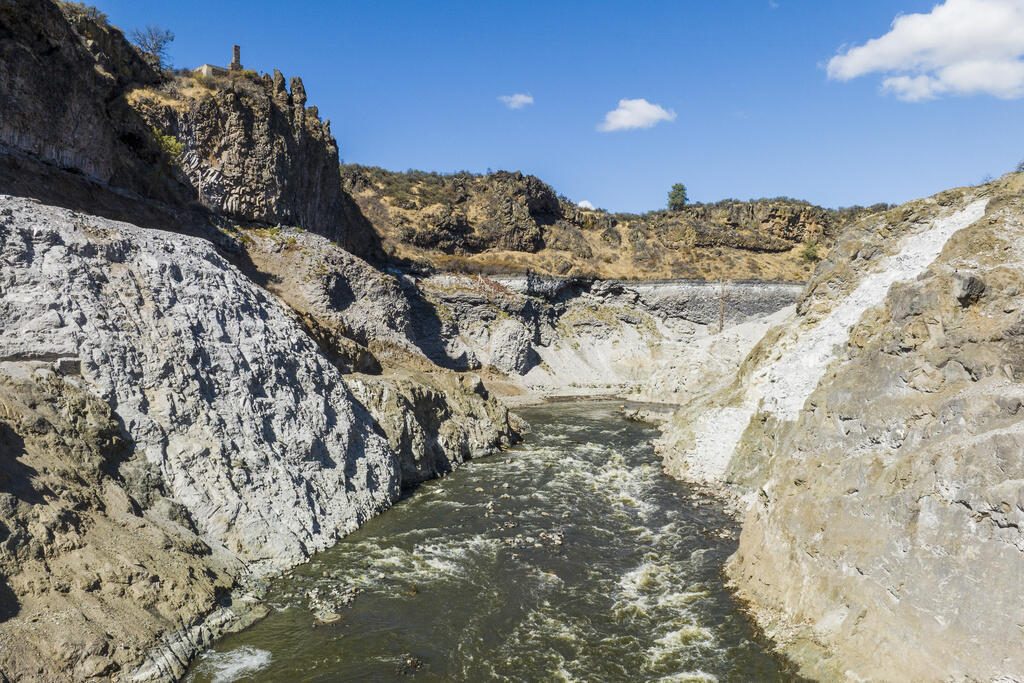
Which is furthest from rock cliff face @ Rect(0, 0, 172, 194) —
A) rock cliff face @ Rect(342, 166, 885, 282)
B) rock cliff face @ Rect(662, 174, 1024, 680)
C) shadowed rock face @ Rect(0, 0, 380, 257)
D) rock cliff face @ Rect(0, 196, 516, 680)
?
rock cliff face @ Rect(662, 174, 1024, 680)

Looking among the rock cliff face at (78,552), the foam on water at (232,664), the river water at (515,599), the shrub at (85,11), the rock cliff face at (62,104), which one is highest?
the shrub at (85,11)

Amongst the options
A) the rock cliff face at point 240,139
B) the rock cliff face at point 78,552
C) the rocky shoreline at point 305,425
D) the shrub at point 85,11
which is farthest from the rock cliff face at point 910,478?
the shrub at point 85,11

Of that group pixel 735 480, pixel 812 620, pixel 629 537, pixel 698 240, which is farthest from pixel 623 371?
pixel 812 620

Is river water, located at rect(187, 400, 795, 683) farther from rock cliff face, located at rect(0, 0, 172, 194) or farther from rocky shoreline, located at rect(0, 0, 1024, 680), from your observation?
rock cliff face, located at rect(0, 0, 172, 194)

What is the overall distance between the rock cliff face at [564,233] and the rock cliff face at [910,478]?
4921 centimetres

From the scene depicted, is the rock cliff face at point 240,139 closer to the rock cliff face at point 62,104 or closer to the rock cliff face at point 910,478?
the rock cliff face at point 62,104

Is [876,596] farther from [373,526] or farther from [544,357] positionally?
[544,357]

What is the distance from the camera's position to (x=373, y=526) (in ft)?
54.9

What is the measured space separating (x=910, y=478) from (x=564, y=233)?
69.0m

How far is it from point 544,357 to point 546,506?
125 ft

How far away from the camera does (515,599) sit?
12609mm

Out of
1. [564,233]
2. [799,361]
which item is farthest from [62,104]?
[564,233]

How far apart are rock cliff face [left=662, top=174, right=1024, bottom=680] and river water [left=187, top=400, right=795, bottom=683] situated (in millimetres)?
1539

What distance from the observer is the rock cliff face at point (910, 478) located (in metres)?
8.51
